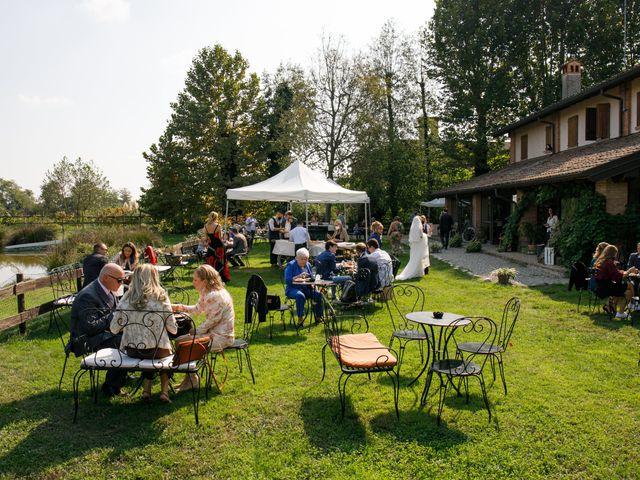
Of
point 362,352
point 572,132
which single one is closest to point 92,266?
point 362,352

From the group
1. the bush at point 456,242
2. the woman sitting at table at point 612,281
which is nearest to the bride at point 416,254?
the woman sitting at table at point 612,281

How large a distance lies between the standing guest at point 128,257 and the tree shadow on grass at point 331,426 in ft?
15.9

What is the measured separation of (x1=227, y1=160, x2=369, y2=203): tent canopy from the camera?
14.8m

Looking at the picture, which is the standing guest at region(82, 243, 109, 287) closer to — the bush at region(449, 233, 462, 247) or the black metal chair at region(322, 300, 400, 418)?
the black metal chair at region(322, 300, 400, 418)

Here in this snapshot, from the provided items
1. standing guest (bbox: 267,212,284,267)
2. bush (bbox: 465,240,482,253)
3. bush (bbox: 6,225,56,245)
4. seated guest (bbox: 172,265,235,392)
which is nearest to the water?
bush (bbox: 6,225,56,245)

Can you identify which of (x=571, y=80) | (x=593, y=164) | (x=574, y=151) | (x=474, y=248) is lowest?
(x=474, y=248)

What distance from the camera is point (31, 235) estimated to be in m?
33.5

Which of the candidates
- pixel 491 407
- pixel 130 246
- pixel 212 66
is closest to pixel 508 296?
pixel 491 407

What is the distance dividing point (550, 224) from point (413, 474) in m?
13.9

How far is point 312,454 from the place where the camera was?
4090mm

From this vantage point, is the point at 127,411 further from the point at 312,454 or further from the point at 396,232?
the point at 396,232

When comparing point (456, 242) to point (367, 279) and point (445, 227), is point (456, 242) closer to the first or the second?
point (445, 227)

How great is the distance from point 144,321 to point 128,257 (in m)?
4.26

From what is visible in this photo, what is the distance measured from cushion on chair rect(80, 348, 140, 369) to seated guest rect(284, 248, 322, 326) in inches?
142
